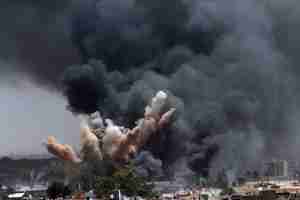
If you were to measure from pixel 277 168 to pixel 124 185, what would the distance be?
14079 mm

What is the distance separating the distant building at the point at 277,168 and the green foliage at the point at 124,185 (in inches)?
441

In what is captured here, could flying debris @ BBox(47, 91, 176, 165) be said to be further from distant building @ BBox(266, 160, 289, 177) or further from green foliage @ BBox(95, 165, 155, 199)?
distant building @ BBox(266, 160, 289, 177)

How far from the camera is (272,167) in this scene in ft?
145

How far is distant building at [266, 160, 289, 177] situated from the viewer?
43.4 metres

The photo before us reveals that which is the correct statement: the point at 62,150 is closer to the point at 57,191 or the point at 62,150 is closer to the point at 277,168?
the point at 57,191

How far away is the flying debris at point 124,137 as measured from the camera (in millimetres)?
37094

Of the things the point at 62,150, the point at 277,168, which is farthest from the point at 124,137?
the point at 277,168

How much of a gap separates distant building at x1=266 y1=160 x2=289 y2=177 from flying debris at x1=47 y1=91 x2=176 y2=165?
29.0 feet

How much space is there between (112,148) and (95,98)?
462 centimetres

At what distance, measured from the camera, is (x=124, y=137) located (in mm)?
37000

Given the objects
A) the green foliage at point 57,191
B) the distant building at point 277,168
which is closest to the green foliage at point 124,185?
the green foliage at point 57,191

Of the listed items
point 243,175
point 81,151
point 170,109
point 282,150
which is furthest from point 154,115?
point 282,150

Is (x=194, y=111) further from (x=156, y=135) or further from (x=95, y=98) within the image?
(x=95, y=98)

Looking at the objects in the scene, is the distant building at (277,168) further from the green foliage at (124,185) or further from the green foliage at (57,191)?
the green foliage at (57,191)
